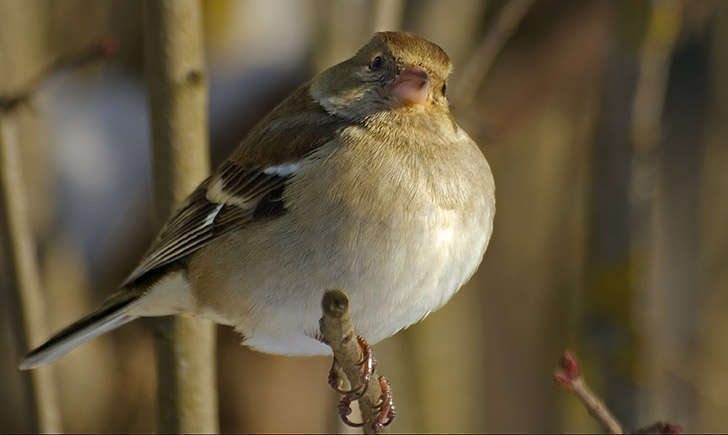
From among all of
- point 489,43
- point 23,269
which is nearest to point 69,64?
point 23,269

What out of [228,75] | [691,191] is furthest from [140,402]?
[691,191]

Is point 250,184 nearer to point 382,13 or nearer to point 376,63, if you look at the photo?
point 376,63

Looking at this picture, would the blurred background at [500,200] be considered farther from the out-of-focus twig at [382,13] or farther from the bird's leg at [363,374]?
the bird's leg at [363,374]

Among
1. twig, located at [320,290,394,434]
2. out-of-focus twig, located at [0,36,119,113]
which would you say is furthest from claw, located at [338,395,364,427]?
out-of-focus twig, located at [0,36,119,113]

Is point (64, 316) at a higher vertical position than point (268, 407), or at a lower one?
higher

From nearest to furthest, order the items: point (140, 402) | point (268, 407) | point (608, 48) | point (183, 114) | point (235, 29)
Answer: point (183, 114) → point (608, 48) → point (140, 402) → point (268, 407) → point (235, 29)

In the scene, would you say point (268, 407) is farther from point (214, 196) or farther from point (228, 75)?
point (214, 196)

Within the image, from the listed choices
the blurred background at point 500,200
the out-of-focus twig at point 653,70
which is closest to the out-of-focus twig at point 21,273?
the blurred background at point 500,200
